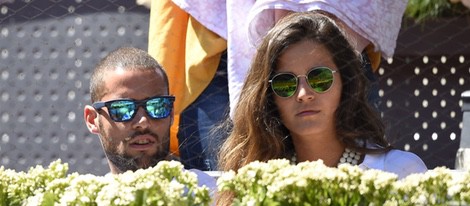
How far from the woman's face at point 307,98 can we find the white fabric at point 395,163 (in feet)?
0.48

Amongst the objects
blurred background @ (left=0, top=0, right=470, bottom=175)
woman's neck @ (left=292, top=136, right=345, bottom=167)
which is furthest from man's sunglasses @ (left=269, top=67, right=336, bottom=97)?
blurred background @ (left=0, top=0, right=470, bottom=175)

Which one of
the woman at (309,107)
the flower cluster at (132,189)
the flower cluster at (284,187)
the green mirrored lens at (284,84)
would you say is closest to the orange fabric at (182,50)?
the woman at (309,107)

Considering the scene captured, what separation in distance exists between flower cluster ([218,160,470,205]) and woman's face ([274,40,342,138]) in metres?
0.79

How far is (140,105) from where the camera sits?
324 centimetres

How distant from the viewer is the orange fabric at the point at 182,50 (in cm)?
384

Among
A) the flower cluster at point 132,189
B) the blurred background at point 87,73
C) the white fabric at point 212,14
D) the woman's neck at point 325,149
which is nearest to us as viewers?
the flower cluster at point 132,189

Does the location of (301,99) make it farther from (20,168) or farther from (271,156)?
(20,168)

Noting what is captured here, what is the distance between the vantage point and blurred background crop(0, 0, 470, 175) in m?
4.68

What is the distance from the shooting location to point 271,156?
3.19 meters

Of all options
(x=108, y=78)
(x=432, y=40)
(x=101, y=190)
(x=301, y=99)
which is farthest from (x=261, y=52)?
(x=432, y=40)

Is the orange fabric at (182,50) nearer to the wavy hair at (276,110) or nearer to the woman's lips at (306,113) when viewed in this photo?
the wavy hair at (276,110)

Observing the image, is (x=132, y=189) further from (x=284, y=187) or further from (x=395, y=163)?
(x=395, y=163)

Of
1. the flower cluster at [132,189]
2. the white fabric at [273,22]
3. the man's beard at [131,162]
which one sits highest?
the white fabric at [273,22]

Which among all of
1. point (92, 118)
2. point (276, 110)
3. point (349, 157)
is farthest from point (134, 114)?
point (349, 157)
